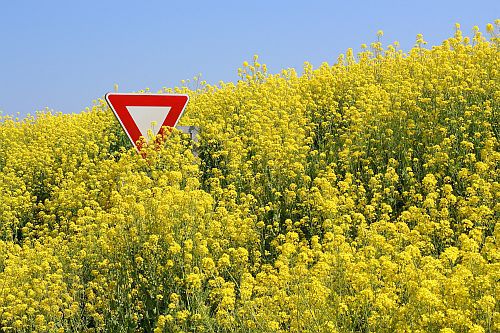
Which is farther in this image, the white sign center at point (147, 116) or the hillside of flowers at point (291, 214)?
the white sign center at point (147, 116)

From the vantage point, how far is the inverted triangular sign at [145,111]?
325 inches

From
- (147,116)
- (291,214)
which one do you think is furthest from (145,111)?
(291,214)

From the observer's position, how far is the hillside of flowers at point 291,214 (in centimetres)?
488

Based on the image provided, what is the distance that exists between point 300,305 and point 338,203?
2.37 meters

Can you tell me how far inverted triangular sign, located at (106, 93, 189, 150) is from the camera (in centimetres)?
825

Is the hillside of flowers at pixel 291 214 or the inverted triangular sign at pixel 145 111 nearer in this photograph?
the hillside of flowers at pixel 291 214

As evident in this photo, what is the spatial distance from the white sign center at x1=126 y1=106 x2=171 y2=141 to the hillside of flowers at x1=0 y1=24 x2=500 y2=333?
0.60 ft

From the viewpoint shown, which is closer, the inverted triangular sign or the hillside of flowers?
the hillside of flowers

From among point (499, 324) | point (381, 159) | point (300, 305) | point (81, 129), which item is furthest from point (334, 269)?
point (81, 129)

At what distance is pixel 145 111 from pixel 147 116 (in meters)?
Result: 0.06

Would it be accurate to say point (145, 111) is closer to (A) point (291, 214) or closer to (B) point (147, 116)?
(B) point (147, 116)

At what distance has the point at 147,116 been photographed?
841 centimetres

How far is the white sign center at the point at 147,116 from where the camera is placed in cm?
834

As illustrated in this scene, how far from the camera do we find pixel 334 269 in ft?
17.2
